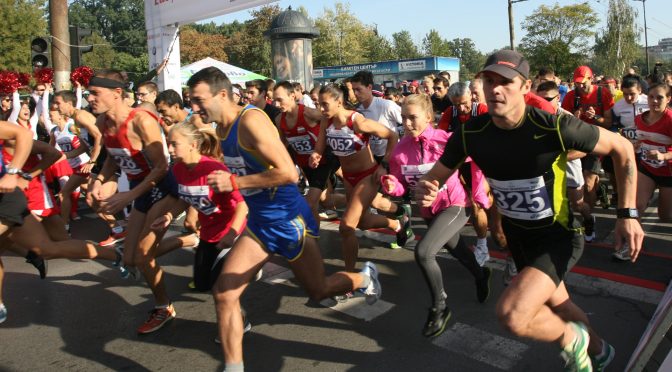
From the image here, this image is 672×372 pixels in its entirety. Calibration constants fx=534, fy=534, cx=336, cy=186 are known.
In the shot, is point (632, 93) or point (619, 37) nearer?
point (632, 93)

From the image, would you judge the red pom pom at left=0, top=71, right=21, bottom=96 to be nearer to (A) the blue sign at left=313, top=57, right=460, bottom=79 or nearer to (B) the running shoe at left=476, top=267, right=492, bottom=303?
(B) the running shoe at left=476, top=267, right=492, bottom=303

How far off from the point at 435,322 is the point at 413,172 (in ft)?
3.89

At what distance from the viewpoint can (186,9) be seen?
11.6 metres

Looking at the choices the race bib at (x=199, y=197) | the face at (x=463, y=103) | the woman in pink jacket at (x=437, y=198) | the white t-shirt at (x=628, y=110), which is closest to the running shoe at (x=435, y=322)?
the woman in pink jacket at (x=437, y=198)

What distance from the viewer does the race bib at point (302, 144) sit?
20.6 feet

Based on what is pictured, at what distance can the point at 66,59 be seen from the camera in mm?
12094

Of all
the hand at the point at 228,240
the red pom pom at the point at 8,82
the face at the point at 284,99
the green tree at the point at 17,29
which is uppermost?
the green tree at the point at 17,29

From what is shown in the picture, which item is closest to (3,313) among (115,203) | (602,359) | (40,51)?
(115,203)

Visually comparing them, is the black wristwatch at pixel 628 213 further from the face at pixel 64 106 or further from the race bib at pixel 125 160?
the face at pixel 64 106

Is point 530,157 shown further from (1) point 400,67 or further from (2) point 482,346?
(1) point 400,67

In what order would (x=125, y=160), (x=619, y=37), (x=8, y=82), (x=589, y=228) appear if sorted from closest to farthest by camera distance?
(x=125, y=160) < (x=589, y=228) < (x=8, y=82) < (x=619, y=37)

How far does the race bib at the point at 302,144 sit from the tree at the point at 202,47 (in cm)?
6547

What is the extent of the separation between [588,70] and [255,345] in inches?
239

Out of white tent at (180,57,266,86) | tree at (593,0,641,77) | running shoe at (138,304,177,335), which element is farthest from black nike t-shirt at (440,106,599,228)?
tree at (593,0,641,77)
